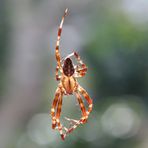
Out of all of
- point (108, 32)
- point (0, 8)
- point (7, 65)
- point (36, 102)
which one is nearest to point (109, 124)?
point (108, 32)

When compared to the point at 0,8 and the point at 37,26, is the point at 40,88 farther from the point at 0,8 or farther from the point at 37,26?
the point at 37,26

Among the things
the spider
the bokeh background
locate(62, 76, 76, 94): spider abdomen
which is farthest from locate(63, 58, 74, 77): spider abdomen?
the bokeh background

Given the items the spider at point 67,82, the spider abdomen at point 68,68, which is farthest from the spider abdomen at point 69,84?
the spider abdomen at point 68,68

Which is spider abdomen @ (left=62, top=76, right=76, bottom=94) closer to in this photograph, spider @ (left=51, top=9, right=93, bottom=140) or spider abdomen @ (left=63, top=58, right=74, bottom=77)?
spider @ (left=51, top=9, right=93, bottom=140)

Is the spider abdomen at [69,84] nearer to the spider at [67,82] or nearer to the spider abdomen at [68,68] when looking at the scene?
the spider at [67,82]

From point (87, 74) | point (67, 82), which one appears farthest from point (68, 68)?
point (87, 74)
